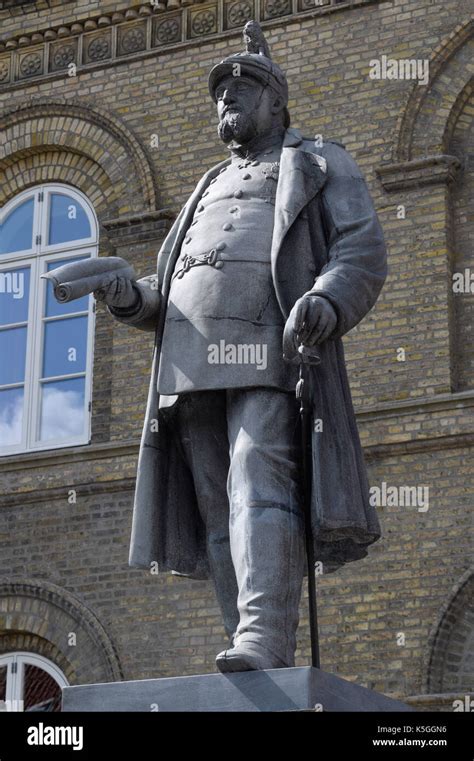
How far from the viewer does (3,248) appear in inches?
647

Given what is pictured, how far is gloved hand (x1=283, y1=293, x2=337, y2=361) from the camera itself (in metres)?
5.88

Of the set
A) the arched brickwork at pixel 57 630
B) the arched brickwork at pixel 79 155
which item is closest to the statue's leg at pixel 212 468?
the arched brickwork at pixel 57 630

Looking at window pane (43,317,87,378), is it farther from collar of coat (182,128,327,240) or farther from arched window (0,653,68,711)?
collar of coat (182,128,327,240)

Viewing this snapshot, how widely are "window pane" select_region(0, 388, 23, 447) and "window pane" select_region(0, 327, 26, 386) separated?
123 millimetres

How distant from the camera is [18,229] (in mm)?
16438

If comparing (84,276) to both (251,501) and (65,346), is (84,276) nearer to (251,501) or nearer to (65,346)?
(251,501)

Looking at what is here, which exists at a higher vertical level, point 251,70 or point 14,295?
point 14,295

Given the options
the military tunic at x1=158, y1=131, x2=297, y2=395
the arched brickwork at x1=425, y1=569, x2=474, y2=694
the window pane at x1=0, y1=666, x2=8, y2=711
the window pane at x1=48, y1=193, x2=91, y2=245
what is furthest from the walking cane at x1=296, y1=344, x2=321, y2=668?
the window pane at x1=48, y1=193, x2=91, y2=245

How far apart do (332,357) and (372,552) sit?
280 inches

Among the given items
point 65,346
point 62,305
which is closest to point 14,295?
point 62,305

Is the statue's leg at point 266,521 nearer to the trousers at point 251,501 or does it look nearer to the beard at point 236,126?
the trousers at point 251,501

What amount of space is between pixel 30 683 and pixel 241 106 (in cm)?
892
